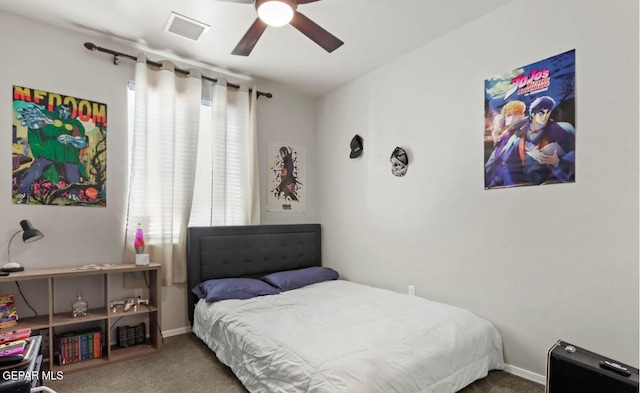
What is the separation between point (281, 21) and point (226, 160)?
1899 millimetres

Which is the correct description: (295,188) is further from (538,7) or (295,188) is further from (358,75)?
(538,7)

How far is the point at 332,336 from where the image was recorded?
6.64ft

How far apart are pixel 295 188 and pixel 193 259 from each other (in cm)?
152

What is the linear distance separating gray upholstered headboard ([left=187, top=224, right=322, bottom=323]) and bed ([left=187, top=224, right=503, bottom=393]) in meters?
0.01

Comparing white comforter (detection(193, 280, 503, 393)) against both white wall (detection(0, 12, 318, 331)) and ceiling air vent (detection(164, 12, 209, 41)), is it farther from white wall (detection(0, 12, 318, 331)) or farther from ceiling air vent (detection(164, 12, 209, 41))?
ceiling air vent (detection(164, 12, 209, 41))

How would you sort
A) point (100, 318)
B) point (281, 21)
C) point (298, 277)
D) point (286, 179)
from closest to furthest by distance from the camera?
1. point (281, 21)
2. point (100, 318)
3. point (298, 277)
4. point (286, 179)

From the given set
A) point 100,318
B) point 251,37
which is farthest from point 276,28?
point 100,318

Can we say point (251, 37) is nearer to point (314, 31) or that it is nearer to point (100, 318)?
point (314, 31)

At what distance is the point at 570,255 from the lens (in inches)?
84.0

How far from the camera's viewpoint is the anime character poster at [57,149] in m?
2.60

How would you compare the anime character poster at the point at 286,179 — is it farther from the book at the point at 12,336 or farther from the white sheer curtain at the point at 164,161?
the book at the point at 12,336

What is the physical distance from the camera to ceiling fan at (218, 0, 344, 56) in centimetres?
190

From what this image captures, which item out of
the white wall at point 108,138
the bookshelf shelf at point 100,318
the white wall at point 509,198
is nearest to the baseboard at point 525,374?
the white wall at point 509,198

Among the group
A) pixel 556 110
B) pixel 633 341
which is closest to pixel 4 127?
pixel 556 110
